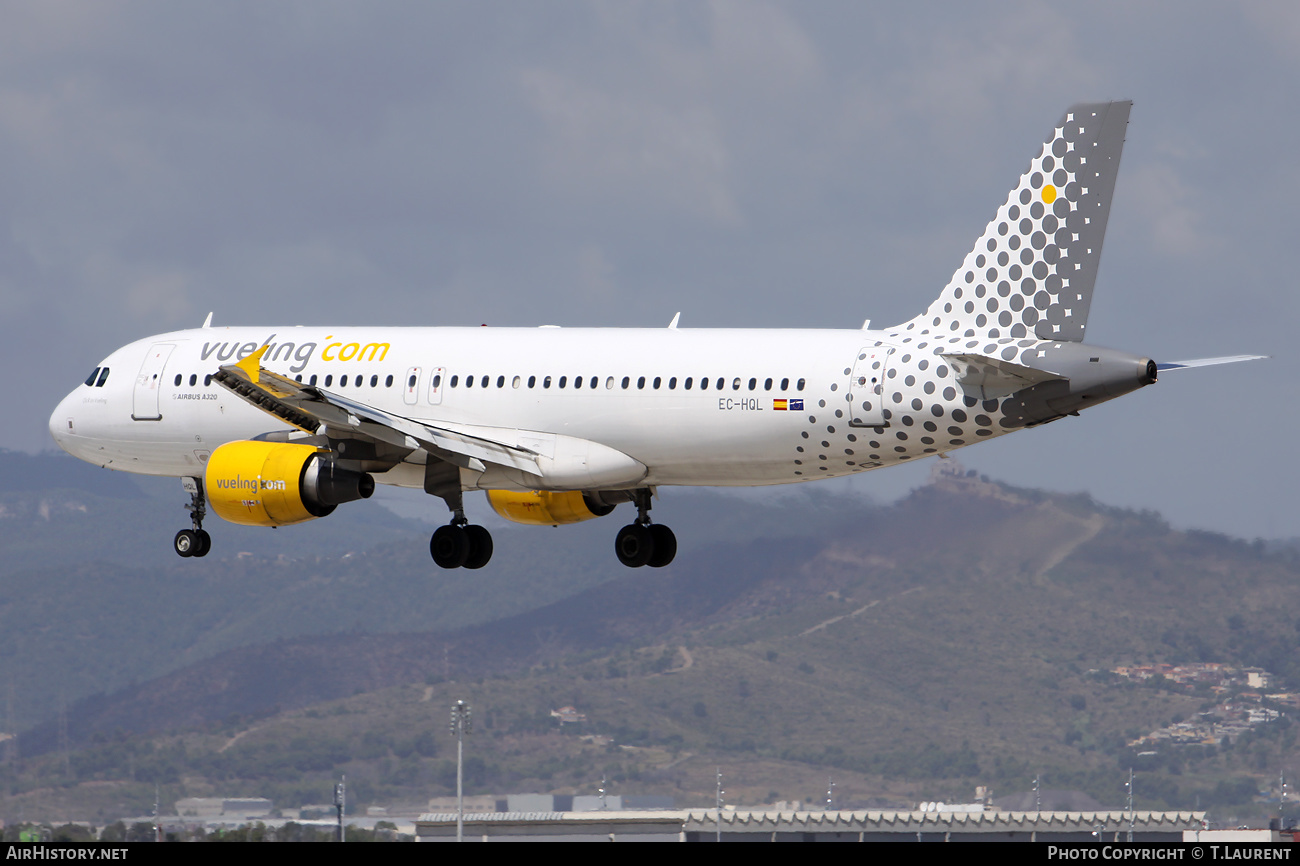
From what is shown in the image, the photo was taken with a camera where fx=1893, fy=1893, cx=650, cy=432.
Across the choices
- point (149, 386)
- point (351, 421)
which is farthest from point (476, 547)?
point (149, 386)

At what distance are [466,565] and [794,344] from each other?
8.95 meters

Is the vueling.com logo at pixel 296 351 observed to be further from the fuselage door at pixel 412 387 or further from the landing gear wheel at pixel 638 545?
the landing gear wheel at pixel 638 545

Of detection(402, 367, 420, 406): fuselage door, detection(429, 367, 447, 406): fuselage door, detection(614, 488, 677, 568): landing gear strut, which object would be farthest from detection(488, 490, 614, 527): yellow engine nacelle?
detection(402, 367, 420, 406): fuselage door

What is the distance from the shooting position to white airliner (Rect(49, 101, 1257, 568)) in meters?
34.0

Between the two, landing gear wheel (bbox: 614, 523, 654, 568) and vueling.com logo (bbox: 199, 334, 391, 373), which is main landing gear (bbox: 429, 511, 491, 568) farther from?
vueling.com logo (bbox: 199, 334, 391, 373)

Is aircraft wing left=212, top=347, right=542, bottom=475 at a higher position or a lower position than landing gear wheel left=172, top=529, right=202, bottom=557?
A: higher

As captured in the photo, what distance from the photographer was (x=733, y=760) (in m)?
130

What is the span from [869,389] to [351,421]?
9960 mm

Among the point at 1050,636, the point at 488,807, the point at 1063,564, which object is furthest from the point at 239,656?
the point at 1063,564

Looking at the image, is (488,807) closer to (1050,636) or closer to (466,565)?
(1050,636)

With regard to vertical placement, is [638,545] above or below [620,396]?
below

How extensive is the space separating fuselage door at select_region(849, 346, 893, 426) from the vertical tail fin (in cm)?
127

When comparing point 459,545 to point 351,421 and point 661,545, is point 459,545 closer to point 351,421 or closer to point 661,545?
point 351,421

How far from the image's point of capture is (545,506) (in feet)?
136
